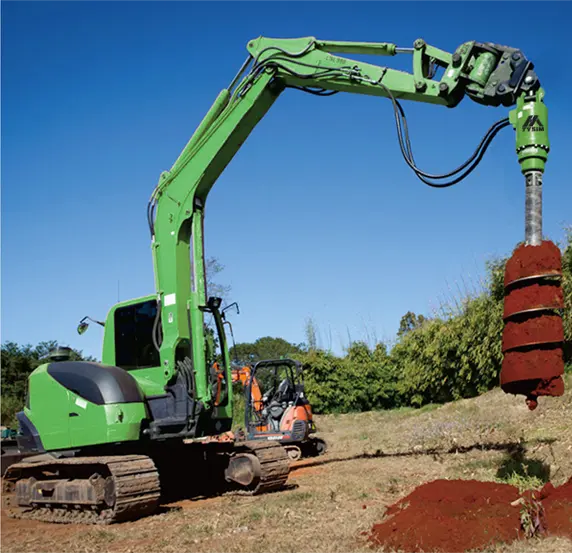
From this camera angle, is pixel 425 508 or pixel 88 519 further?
pixel 88 519

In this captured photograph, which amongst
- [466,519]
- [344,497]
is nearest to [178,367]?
[344,497]

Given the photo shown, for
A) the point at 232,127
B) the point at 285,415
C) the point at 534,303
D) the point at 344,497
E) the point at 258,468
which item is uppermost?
the point at 232,127

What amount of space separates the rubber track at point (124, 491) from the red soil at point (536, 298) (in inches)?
186

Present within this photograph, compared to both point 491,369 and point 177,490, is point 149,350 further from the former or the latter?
point 491,369

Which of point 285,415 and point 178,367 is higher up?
point 178,367

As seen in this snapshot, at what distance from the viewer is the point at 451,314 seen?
23.0 meters

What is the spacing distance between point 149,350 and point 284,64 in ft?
14.9

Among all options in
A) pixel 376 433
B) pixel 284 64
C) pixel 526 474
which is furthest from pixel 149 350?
pixel 376 433

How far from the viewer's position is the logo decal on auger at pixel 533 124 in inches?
271

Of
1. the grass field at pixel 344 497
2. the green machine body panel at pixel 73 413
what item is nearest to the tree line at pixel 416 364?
the grass field at pixel 344 497

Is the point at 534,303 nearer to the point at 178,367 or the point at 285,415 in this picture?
the point at 178,367

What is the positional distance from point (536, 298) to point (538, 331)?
0.32 m

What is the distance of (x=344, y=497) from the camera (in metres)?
8.88

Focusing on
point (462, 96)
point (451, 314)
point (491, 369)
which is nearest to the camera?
point (462, 96)
